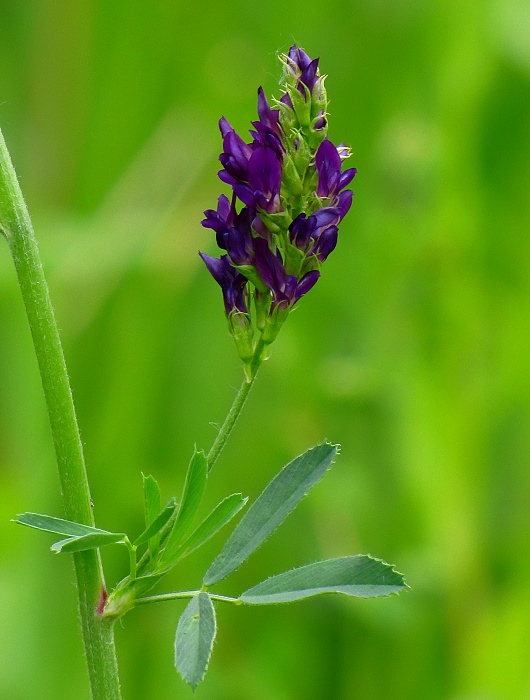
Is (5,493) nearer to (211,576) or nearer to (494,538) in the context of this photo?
(494,538)

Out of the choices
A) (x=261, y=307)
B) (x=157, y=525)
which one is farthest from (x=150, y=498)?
(x=261, y=307)

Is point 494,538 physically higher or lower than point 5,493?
lower

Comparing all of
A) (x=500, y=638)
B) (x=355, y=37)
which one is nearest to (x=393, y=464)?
(x=500, y=638)

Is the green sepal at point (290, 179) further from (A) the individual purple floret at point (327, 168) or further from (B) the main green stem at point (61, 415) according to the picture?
(B) the main green stem at point (61, 415)

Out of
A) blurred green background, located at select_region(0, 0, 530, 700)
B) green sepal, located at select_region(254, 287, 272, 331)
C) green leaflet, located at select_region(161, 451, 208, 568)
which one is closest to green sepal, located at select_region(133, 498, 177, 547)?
green leaflet, located at select_region(161, 451, 208, 568)

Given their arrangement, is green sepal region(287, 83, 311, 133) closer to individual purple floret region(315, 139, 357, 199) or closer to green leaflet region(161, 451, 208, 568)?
individual purple floret region(315, 139, 357, 199)

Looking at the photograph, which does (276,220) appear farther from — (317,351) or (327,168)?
(317,351)
